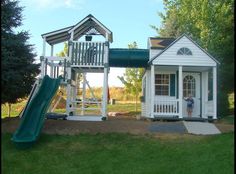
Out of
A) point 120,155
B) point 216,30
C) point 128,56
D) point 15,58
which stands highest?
point 216,30

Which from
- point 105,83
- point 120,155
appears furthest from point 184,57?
point 120,155

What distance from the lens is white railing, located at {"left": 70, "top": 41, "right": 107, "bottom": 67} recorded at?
16.9 m

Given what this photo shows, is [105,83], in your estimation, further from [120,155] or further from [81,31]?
[120,155]

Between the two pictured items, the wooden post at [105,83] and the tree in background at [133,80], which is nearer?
the wooden post at [105,83]

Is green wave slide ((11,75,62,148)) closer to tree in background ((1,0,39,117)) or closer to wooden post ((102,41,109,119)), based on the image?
tree in background ((1,0,39,117))

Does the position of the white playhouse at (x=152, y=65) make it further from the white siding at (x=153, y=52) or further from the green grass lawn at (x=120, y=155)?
the green grass lawn at (x=120, y=155)

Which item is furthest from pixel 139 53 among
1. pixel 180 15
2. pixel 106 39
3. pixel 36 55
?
pixel 180 15

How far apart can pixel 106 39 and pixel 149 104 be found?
143 inches

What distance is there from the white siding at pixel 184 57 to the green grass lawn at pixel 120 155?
5.41m

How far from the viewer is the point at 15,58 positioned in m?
15.1

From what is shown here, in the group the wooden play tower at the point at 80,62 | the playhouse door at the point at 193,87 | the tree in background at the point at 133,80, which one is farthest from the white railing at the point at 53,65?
the tree in background at the point at 133,80

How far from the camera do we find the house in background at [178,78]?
55.3ft

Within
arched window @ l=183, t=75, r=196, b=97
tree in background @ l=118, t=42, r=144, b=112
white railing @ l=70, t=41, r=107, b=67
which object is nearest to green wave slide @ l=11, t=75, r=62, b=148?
white railing @ l=70, t=41, r=107, b=67

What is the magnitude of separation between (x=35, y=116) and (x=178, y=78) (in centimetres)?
791
